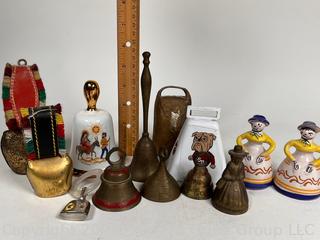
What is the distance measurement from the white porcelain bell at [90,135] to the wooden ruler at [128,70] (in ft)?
0.44

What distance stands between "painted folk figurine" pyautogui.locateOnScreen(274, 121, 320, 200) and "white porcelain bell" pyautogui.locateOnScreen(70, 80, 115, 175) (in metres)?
0.58

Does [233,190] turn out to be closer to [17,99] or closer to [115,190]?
[115,190]

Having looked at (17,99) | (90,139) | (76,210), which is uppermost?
(17,99)

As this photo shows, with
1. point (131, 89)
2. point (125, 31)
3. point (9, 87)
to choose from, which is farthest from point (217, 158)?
point (9, 87)

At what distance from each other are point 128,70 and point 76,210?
516 millimetres

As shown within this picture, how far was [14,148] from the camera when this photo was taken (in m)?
1.09

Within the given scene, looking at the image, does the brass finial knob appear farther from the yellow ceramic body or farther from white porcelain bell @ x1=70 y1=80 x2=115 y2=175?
the yellow ceramic body

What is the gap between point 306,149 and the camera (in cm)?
101

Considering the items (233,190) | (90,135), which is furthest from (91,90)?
(233,190)

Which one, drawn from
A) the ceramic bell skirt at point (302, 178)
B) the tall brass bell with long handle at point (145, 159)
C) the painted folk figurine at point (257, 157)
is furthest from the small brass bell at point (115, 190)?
the ceramic bell skirt at point (302, 178)

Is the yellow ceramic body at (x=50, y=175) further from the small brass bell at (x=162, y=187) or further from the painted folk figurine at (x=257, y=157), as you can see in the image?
the painted folk figurine at (x=257, y=157)

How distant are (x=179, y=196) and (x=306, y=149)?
0.40 m

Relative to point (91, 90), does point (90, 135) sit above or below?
below

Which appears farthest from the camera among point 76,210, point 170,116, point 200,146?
point 170,116
